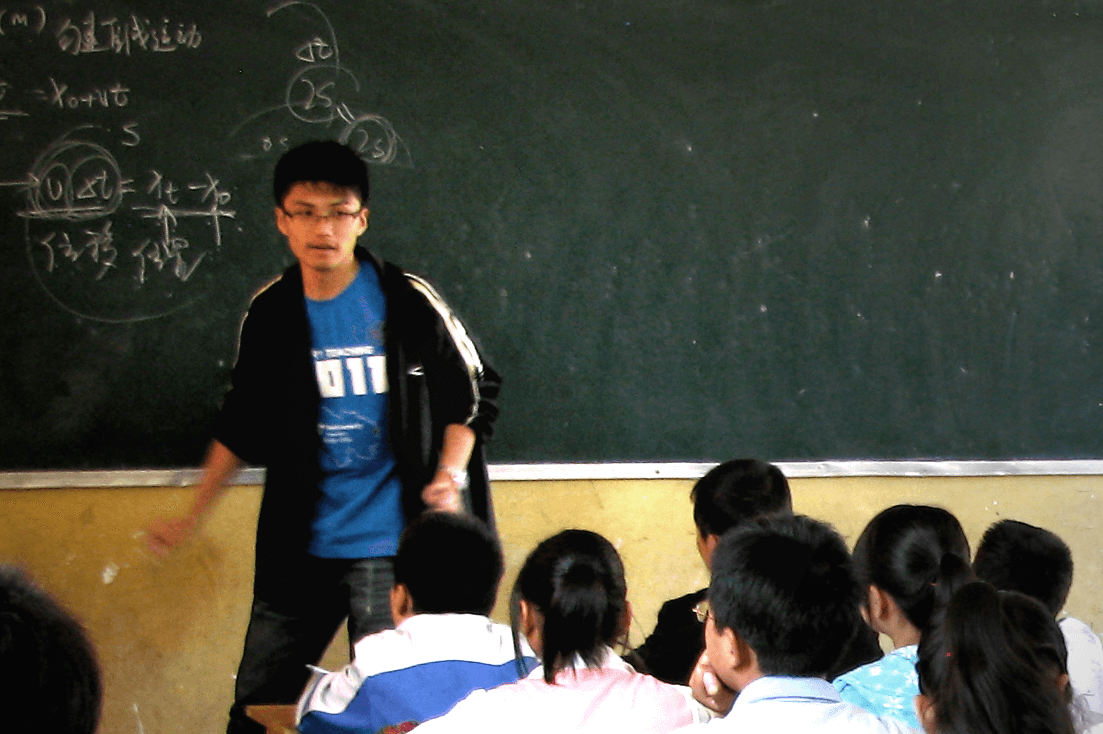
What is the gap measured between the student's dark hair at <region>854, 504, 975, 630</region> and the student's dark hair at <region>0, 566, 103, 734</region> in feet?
4.72

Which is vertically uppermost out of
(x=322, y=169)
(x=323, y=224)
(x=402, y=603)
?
(x=322, y=169)

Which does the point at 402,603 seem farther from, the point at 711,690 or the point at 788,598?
the point at 788,598

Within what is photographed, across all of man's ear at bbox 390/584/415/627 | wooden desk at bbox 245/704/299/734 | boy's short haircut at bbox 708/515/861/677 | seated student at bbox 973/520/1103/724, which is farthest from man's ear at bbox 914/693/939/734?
wooden desk at bbox 245/704/299/734

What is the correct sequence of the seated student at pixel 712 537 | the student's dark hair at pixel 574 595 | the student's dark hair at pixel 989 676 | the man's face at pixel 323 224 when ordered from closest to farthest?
the student's dark hair at pixel 989 676
the student's dark hair at pixel 574 595
the seated student at pixel 712 537
the man's face at pixel 323 224

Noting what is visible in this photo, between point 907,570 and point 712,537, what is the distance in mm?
399

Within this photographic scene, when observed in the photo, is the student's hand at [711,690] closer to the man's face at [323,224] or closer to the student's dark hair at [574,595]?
the student's dark hair at [574,595]

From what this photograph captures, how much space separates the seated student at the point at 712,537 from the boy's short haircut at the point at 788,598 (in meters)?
0.65

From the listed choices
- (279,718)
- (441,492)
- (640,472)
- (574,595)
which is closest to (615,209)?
(640,472)

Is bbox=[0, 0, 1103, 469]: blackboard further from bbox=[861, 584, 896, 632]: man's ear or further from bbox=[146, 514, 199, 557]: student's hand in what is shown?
bbox=[861, 584, 896, 632]: man's ear

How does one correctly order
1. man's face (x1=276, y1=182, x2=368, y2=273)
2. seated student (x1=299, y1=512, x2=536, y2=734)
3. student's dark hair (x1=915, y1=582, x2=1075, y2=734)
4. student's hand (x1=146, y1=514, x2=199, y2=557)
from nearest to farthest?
1. student's dark hair (x1=915, y1=582, x2=1075, y2=734)
2. seated student (x1=299, y1=512, x2=536, y2=734)
3. man's face (x1=276, y1=182, x2=368, y2=273)
4. student's hand (x1=146, y1=514, x2=199, y2=557)

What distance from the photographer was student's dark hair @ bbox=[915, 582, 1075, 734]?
4.27 feet

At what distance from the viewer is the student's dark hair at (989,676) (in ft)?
4.27

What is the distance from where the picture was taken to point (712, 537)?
2244 mm

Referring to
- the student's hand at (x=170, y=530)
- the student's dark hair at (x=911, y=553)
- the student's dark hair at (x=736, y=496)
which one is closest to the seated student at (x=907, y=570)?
the student's dark hair at (x=911, y=553)
